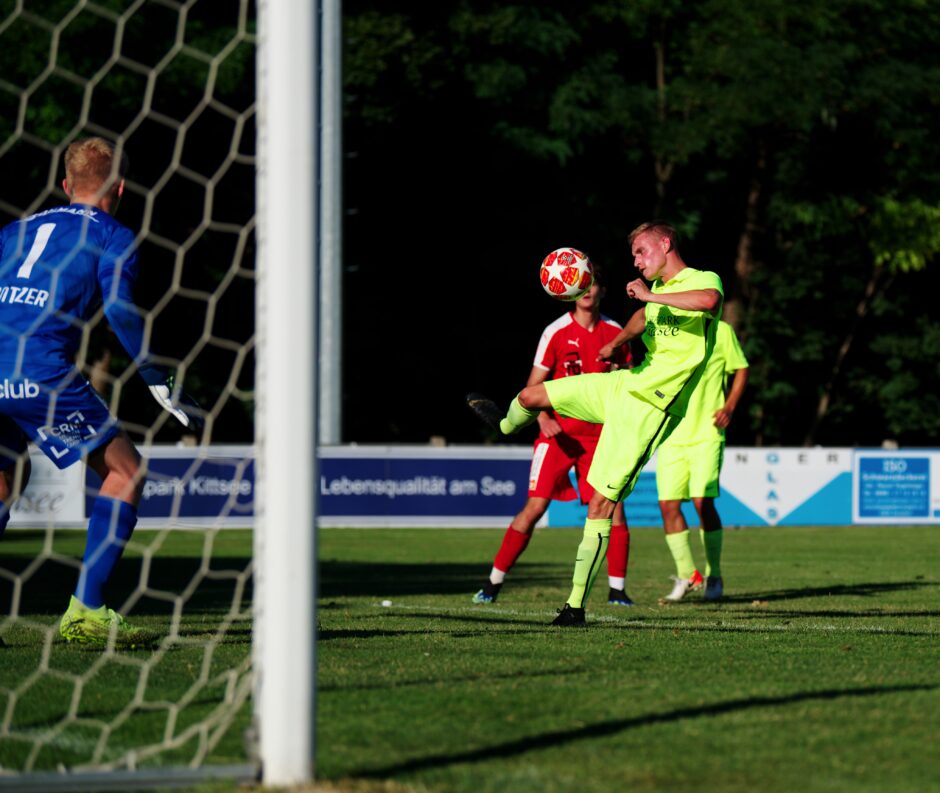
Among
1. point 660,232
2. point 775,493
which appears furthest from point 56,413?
point 775,493

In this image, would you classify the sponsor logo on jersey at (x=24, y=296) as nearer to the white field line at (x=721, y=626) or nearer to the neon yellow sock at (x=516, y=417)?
the neon yellow sock at (x=516, y=417)

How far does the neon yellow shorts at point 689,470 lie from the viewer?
1064cm

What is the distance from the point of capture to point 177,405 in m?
6.51

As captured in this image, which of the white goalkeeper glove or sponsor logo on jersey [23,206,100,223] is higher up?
sponsor logo on jersey [23,206,100,223]

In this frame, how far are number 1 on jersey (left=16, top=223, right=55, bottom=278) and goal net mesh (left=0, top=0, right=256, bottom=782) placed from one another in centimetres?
15

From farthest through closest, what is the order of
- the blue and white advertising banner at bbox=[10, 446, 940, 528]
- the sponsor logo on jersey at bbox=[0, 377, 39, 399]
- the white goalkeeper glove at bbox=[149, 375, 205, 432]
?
1. the blue and white advertising banner at bbox=[10, 446, 940, 528]
2. the white goalkeeper glove at bbox=[149, 375, 205, 432]
3. the sponsor logo on jersey at bbox=[0, 377, 39, 399]

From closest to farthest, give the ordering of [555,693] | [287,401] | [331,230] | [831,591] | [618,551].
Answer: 1. [287,401]
2. [555,693]
3. [618,551]
4. [831,591]
5. [331,230]

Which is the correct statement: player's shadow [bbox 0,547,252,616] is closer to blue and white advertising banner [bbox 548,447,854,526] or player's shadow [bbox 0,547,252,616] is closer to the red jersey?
the red jersey

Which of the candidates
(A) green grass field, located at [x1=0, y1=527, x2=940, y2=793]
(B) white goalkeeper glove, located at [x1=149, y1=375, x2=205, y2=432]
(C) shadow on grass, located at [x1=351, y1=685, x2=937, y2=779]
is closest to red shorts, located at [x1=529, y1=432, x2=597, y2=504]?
(A) green grass field, located at [x1=0, y1=527, x2=940, y2=793]

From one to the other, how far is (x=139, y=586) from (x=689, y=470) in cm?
403

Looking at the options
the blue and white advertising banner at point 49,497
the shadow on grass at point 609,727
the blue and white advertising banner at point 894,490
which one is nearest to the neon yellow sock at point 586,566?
the shadow on grass at point 609,727

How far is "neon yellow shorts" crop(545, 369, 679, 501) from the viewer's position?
8.05 meters

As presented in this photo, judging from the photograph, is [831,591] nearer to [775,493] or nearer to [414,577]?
[414,577]

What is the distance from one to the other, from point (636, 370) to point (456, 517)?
1438cm
